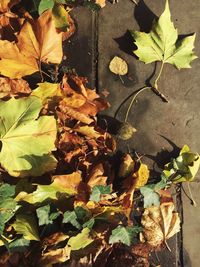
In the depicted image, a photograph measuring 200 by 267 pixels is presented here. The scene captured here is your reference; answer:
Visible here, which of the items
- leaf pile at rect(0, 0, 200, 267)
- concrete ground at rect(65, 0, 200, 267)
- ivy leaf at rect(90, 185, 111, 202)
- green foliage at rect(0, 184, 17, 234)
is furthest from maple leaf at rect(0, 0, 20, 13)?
ivy leaf at rect(90, 185, 111, 202)

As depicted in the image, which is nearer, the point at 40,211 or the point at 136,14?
the point at 40,211

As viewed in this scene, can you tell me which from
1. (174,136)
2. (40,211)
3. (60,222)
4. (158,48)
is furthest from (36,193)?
(158,48)

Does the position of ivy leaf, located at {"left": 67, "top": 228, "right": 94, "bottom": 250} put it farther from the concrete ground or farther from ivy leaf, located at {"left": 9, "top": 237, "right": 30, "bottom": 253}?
the concrete ground

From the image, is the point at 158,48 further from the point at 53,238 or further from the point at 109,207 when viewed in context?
the point at 53,238

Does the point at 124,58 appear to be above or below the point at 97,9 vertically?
below

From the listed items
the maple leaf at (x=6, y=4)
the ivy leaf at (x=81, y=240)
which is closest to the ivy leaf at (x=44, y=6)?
the maple leaf at (x=6, y=4)

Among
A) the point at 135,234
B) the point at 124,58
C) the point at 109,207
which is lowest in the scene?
the point at 135,234

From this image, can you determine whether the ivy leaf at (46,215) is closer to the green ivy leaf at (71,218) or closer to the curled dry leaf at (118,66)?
the green ivy leaf at (71,218)

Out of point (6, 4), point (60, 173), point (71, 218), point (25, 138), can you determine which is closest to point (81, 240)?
point (71, 218)
